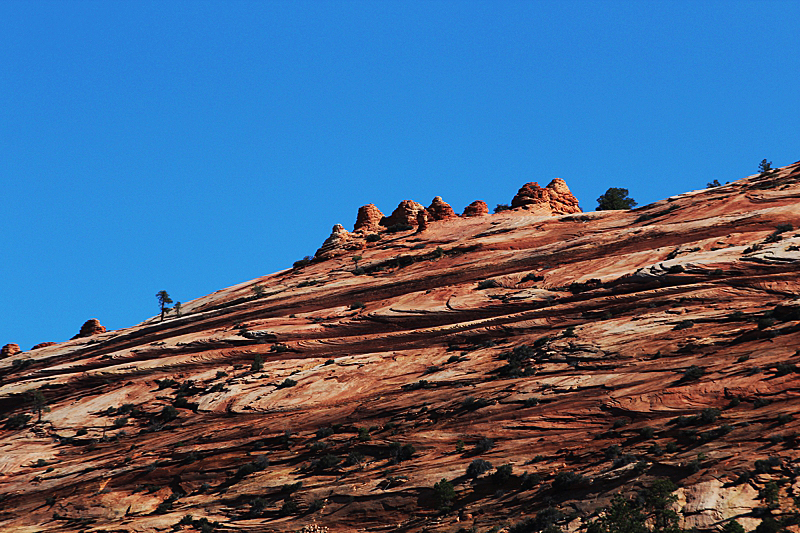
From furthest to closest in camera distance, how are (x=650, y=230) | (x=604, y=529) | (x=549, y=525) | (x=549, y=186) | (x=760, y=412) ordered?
(x=549, y=186) < (x=650, y=230) < (x=760, y=412) < (x=549, y=525) < (x=604, y=529)

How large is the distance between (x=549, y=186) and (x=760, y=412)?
66803 mm

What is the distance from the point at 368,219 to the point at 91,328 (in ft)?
114

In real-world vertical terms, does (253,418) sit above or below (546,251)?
below

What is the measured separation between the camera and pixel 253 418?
60062 millimetres

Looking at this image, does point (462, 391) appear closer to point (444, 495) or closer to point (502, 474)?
point (502, 474)

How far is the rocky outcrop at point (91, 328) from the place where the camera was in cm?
10275

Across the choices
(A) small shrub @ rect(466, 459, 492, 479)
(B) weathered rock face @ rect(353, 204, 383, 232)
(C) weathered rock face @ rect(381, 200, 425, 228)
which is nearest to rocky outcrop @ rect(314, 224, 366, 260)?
(B) weathered rock face @ rect(353, 204, 383, 232)

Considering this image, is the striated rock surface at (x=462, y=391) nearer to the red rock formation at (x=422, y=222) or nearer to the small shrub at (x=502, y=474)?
the small shrub at (x=502, y=474)

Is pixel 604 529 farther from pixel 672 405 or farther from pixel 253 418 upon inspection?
pixel 253 418

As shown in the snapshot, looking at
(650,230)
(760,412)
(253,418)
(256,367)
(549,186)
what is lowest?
(760,412)

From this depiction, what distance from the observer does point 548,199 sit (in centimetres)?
10350

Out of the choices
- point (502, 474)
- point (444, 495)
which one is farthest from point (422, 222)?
point (444, 495)

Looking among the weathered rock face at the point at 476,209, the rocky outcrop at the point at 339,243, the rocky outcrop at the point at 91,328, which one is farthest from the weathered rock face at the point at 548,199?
the rocky outcrop at the point at 91,328

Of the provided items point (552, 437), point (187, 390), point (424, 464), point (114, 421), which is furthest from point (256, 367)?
point (552, 437)
